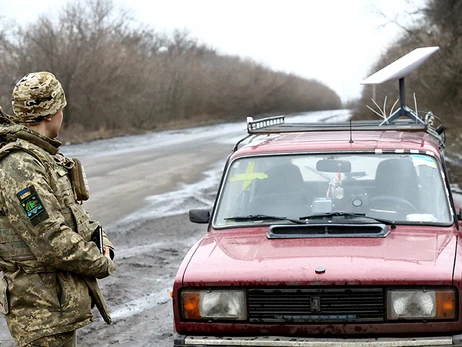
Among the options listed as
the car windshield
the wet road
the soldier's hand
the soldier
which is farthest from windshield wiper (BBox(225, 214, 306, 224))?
the soldier

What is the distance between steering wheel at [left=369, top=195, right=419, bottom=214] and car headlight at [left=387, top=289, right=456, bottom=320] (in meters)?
1.04

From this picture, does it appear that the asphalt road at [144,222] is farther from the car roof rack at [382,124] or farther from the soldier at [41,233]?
the soldier at [41,233]

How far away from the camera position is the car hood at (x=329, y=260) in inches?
157

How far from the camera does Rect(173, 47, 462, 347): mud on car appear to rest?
3980 millimetres

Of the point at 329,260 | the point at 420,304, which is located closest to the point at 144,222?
the point at 329,260

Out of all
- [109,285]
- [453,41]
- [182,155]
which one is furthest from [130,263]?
[453,41]

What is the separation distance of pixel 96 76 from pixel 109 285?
31.3 metres

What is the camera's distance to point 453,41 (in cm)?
3262

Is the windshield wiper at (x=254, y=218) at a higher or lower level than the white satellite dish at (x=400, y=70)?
lower

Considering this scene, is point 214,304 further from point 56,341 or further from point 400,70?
point 400,70

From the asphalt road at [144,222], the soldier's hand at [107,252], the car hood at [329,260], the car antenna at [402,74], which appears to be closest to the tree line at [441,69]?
the asphalt road at [144,222]

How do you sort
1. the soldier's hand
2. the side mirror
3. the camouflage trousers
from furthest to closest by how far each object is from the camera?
the side mirror
the soldier's hand
the camouflage trousers

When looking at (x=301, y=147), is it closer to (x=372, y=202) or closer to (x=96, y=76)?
(x=372, y=202)

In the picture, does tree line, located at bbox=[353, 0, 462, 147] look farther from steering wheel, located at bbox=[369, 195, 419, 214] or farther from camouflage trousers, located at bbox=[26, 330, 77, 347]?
camouflage trousers, located at bbox=[26, 330, 77, 347]
